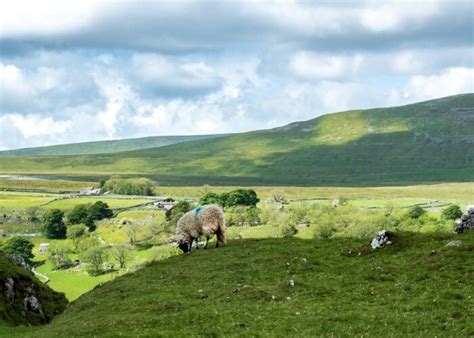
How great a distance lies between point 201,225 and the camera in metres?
56.8

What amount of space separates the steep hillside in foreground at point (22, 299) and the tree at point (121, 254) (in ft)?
328

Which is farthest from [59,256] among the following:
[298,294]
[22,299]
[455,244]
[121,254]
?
[455,244]

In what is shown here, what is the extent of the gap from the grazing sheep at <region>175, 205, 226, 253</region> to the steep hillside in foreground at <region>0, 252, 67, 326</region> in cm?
1677

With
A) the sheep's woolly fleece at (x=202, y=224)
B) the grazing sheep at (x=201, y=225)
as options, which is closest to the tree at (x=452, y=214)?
the grazing sheep at (x=201, y=225)

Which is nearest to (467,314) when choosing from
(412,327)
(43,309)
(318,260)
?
(412,327)

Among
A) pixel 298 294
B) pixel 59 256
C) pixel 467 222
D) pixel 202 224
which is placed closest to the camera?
pixel 298 294

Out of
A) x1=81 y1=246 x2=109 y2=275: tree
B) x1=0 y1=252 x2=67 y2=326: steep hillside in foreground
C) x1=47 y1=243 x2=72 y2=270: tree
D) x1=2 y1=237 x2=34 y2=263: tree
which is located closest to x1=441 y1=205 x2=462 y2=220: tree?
x1=81 y1=246 x2=109 y2=275: tree

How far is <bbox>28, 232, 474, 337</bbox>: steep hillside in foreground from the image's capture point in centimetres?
2708

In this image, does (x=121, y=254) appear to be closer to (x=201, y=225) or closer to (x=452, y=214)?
(x=452, y=214)

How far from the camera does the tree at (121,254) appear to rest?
165 m

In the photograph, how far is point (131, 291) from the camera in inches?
1705

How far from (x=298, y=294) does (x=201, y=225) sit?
23.0m

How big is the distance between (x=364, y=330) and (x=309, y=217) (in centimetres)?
17040

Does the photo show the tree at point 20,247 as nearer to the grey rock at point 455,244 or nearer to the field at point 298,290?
the field at point 298,290
